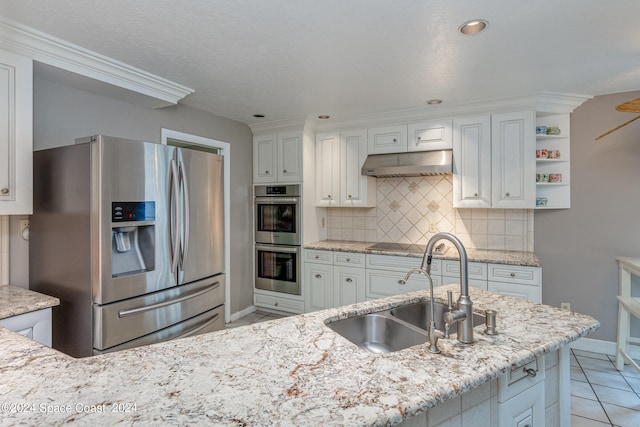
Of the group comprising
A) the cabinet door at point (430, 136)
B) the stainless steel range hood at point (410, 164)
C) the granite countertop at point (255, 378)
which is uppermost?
the cabinet door at point (430, 136)

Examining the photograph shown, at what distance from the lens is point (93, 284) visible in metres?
1.83

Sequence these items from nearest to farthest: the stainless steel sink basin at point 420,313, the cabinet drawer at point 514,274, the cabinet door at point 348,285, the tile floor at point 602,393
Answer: the stainless steel sink basin at point 420,313 → the tile floor at point 602,393 → the cabinet drawer at point 514,274 → the cabinet door at point 348,285

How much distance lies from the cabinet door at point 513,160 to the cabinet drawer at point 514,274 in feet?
2.04

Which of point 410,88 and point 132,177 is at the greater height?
point 410,88

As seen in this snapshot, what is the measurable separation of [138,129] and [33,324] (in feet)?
5.81

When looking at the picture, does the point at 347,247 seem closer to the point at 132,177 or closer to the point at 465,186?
the point at 465,186

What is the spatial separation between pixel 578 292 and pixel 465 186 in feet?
4.71

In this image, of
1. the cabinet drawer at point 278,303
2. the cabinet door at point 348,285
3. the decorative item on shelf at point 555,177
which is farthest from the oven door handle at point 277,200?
the decorative item on shelf at point 555,177

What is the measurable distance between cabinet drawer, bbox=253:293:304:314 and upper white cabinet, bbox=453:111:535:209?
214cm

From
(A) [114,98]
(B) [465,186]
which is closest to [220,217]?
(A) [114,98]

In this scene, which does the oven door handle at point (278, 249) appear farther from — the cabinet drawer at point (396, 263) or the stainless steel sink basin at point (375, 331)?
the stainless steel sink basin at point (375, 331)

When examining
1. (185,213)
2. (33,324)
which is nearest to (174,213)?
(185,213)

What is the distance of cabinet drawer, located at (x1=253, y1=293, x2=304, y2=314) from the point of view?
12.8ft

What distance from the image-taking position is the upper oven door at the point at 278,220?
3.90 m
